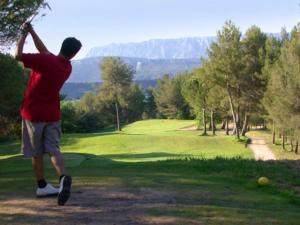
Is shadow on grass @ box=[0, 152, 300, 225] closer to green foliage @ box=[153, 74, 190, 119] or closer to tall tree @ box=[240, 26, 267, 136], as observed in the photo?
tall tree @ box=[240, 26, 267, 136]

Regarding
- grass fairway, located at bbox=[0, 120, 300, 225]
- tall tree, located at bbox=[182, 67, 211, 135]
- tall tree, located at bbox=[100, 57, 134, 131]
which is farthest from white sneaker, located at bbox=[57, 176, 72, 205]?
tall tree, located at bbox=[100, 57, 134, 131]

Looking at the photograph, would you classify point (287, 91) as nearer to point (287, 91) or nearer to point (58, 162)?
point (287, 91)

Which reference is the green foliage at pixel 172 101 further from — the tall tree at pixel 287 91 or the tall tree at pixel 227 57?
the tall tree at pixel 287 91

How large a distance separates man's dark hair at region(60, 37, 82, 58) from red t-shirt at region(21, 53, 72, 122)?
0.28 ft

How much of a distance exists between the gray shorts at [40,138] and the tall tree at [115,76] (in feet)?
257

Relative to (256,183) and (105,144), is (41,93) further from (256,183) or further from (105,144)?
(105,144)

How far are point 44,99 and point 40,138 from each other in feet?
1.57

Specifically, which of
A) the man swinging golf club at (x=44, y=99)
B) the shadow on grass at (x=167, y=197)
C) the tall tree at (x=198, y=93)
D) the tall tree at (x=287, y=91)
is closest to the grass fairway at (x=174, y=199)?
the shadow on grass at (x=167, y=197)

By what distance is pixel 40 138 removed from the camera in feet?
20.2

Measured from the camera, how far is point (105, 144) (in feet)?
152

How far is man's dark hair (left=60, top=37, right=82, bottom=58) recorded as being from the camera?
6.12 metres

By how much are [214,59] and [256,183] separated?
5232 cm

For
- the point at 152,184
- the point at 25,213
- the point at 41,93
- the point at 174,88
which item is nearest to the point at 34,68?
the point at 41,93

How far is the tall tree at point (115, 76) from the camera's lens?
8456 centimetres
